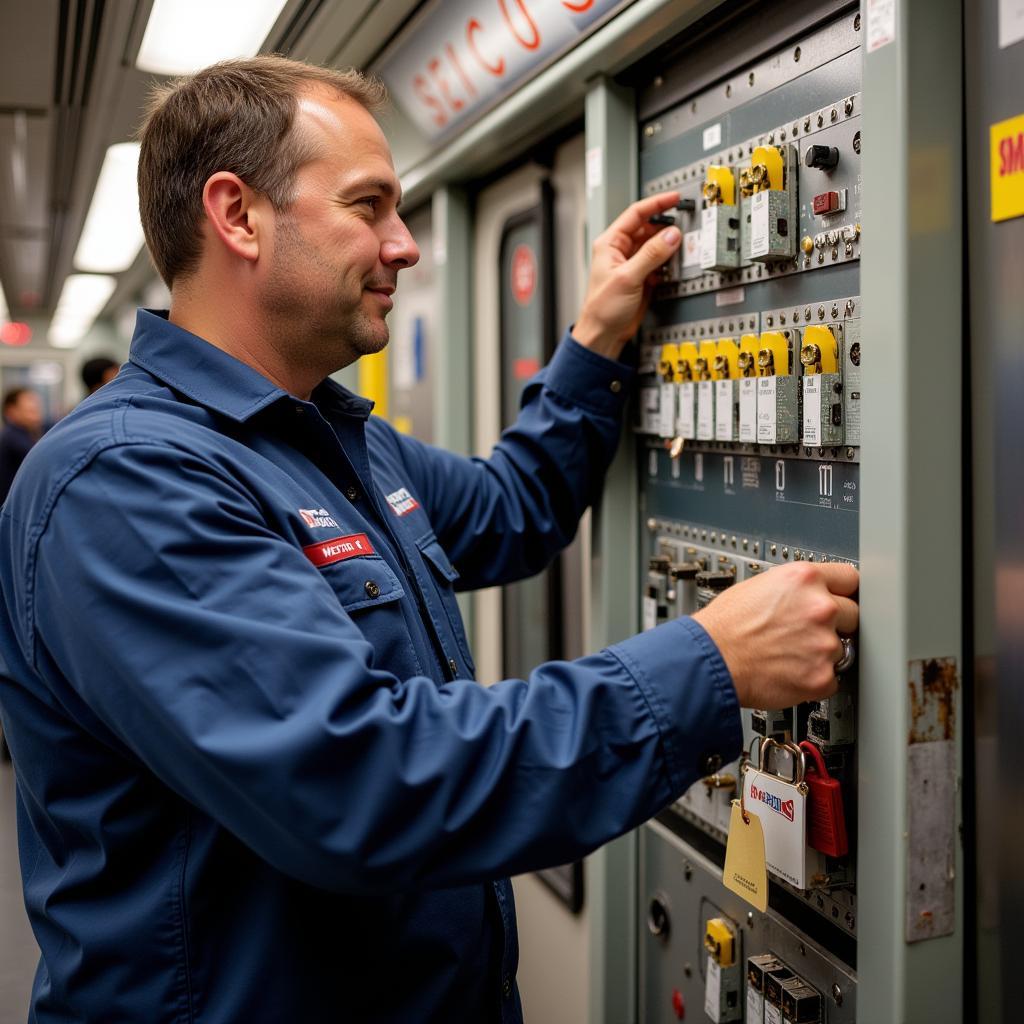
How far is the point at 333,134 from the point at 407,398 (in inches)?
95.9

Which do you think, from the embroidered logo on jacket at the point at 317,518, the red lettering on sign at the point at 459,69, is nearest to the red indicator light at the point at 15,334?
the red lettering on sign at the point at 459,69

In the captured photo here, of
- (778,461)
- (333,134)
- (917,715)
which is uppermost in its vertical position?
(333,134)

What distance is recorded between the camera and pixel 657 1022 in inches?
86.8

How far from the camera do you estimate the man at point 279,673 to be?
1.14 m

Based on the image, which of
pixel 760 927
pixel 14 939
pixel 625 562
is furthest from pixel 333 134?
pixel 14 939

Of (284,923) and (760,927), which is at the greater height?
(284,923)

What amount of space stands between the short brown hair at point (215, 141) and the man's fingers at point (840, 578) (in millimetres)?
1004

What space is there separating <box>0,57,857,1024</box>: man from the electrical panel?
0.23 m

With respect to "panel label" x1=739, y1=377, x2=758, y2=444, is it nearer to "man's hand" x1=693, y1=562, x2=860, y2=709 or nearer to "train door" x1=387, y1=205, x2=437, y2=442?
"man's hand" x1=693, y1=562, x2=860, y2=709

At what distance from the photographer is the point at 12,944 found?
364cm

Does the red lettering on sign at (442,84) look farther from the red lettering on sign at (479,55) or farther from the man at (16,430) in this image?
the man at (16,430)

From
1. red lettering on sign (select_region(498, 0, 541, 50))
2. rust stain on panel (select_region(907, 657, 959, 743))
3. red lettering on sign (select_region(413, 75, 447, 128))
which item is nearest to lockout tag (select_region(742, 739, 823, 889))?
rust stain on panel (select_region(907, 657, 959, 743))

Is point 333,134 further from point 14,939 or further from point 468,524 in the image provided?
point 14,939

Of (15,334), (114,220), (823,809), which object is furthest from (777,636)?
(15,334)
